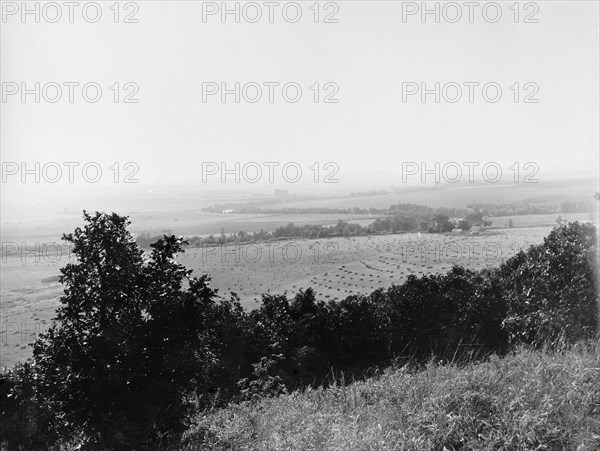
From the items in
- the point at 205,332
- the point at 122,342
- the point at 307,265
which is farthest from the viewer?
the point at 307,265

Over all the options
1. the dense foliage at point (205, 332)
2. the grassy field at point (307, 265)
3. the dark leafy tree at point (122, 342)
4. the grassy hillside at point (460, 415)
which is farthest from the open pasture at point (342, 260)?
the grassy hillside at point (460, 415)

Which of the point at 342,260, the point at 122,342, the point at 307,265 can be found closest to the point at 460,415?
the point at 122,342

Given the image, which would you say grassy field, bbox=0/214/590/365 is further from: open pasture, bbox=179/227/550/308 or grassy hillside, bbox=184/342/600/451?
grassy hillside, bbox=184/342/600/451

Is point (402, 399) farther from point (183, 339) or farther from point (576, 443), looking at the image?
point (183, 339)

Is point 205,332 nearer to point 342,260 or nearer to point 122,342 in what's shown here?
point 122,342

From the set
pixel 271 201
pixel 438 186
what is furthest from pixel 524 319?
pixel 438 186

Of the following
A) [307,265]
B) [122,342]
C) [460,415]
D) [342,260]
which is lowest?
[307,265]

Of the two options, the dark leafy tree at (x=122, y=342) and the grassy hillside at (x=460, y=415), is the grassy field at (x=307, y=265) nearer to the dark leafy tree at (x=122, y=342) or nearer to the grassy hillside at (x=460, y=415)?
the dark leafy tree at (x=122, y=342)
